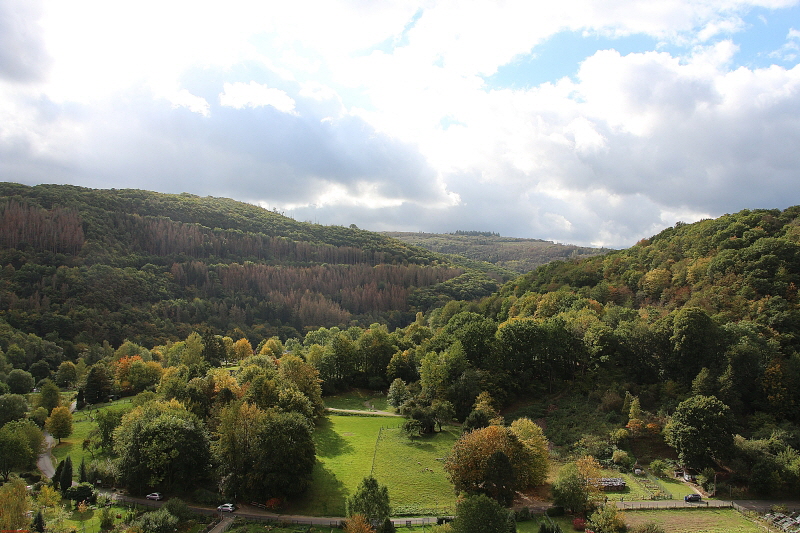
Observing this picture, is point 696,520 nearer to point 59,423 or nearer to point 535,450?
point 535,450

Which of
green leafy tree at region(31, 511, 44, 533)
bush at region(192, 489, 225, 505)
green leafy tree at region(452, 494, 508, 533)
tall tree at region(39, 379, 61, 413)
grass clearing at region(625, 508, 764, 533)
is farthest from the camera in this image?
tall tree at region(39, 379, 61, 413)

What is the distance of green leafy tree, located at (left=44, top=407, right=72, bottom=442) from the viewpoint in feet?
205

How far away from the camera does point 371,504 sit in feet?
123

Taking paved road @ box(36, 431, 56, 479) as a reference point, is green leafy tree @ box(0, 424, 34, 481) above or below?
above

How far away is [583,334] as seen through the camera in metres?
70.5

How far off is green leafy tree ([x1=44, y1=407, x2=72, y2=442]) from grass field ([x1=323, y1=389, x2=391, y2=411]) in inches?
1424

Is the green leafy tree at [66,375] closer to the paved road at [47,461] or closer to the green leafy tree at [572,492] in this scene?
the paved road at [47,461]

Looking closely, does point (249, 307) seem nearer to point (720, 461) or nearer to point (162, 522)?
point (162, 522)

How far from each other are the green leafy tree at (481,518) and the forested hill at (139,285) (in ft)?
384

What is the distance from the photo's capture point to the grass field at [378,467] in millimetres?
44562

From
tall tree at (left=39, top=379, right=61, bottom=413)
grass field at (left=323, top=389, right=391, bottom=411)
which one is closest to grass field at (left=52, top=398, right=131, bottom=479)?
tall tree at (left=39, top=379, right=61, bottom=413)

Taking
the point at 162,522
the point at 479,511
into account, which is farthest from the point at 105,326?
the point at 479,511

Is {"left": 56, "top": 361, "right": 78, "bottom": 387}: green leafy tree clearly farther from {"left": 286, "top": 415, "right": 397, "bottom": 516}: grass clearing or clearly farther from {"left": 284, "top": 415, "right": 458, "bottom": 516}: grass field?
{"left": 284, "top": 415, "right": 458, "bottom": 516}: grass field

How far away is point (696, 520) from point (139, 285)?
155828 millimetres
